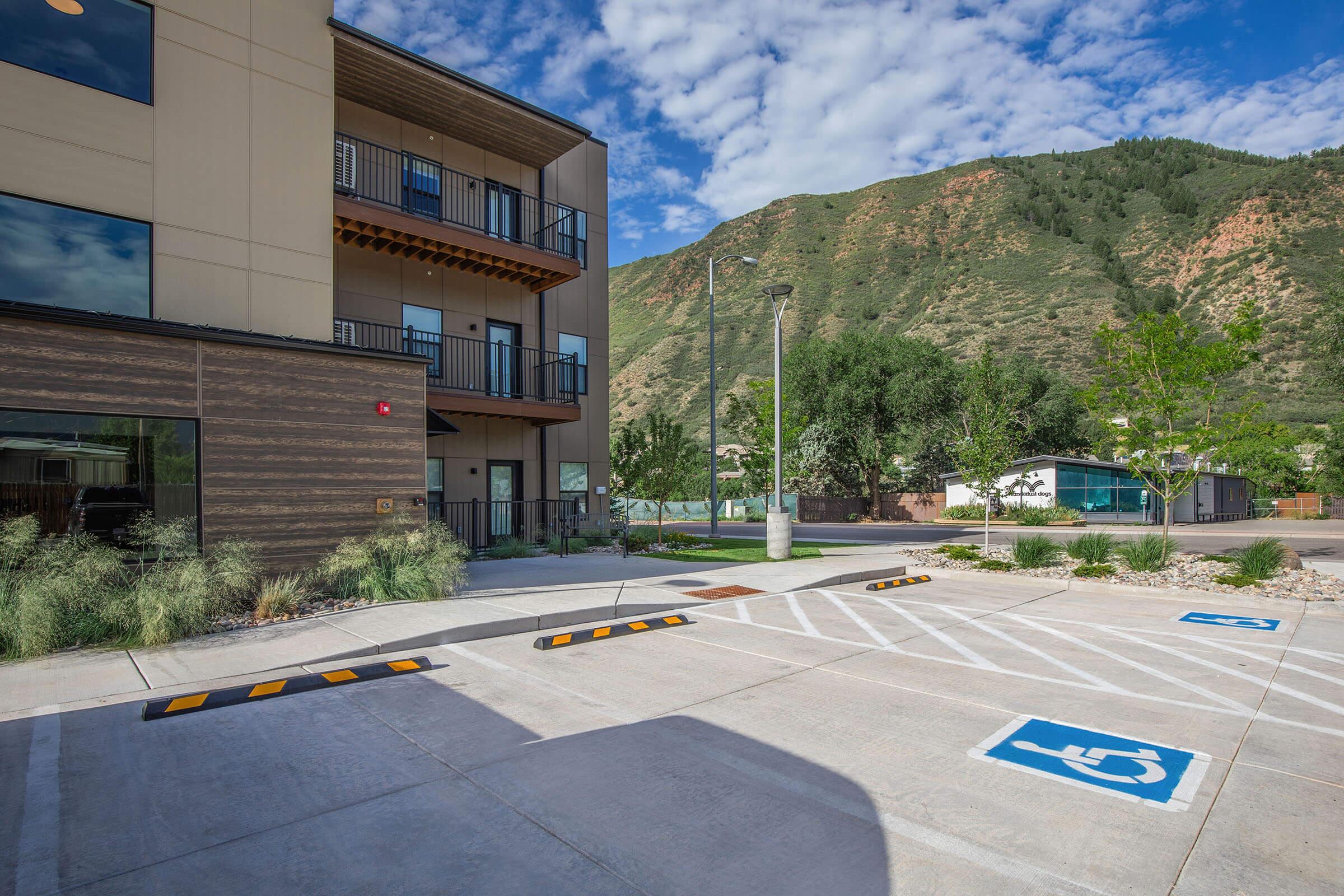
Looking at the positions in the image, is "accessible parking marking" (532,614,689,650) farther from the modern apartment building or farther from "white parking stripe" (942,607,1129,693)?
the modern apartment building

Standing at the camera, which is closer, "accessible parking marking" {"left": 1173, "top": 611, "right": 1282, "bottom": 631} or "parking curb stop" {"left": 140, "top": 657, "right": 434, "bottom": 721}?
"parking curb stop" {"left": 140, "top": 657, "right": 434, "bottom": 721}

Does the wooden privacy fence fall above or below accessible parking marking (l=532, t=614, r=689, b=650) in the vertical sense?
below

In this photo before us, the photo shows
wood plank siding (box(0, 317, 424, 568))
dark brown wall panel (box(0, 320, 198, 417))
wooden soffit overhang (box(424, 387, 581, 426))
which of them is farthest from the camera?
wooden soffit overhang (box(424, 387, 581, 426))

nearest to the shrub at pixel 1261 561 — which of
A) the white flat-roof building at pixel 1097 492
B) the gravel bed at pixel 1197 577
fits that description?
the gravel bed at pixel 1197 577

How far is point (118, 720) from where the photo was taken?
548 centimetres

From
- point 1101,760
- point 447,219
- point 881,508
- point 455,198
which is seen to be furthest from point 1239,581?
point 881,508

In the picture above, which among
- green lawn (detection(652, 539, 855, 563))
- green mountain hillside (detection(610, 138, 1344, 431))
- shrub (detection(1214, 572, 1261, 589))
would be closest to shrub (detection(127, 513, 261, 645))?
green lawn (detection(652, 539, 855, 563))

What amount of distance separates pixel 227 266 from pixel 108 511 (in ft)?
15.7

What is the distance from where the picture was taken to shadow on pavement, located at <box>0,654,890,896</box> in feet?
11.2

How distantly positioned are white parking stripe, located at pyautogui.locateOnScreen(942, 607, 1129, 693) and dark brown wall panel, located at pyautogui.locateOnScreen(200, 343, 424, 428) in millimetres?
8742

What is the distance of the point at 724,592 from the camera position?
12078mm

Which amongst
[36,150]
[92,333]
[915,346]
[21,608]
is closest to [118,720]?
[21,608]

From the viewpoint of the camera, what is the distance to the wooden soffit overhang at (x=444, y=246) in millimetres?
15195

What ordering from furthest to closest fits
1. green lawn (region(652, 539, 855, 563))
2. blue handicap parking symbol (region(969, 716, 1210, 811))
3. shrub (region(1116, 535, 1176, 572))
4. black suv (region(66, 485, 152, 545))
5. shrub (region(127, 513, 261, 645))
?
green lawn (region(652, 539, 855, 563)), shrub (region(1116, 535, 1176, 572)), black suv (region(66, 485, 152, 545)), shrub (region(127, 513, 261, 645)), blue handicap parking symbol (region(969, 716, 1210, 811))
